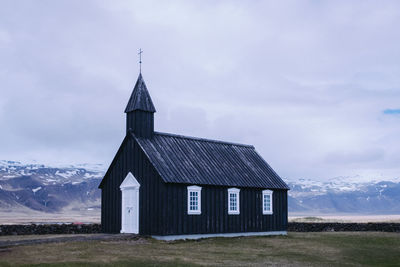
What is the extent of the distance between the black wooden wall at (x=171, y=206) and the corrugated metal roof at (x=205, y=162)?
1.68 ft

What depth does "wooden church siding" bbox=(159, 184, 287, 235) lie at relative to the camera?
31.2 meters

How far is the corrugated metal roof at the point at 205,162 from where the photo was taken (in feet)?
107

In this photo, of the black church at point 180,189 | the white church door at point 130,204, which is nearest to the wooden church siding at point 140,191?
the black church at point 180,189

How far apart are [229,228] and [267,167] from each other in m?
7.92

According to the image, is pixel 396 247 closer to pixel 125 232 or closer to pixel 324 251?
pixel 324 251

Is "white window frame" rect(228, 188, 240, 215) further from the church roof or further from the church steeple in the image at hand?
the church roof

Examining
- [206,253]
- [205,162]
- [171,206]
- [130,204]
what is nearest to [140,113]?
[205,162]

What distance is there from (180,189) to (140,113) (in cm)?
593

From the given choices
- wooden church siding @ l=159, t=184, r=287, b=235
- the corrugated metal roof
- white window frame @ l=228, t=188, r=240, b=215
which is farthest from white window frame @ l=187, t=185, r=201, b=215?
white window frame @ l=228, t=188, r=240, b=215

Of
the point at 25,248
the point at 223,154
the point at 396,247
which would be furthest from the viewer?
the point at 223,154

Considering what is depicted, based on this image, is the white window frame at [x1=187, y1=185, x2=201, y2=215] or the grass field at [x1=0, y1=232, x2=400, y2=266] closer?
the grass field at [x1=0, y1=232, x2=400, y2=266]

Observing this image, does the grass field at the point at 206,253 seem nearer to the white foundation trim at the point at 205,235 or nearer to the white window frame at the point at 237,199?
the white foundation trim at the point at 205,235

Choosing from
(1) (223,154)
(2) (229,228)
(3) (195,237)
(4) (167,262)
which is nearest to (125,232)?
(3) (195,237)

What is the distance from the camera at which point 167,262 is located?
21.6 metres
